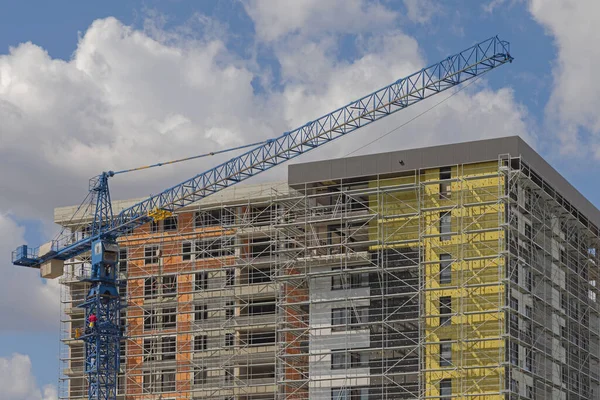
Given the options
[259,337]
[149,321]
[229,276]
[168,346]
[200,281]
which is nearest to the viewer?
[259,337]

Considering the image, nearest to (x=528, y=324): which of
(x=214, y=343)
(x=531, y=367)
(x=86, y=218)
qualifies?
(x=531, y=367)

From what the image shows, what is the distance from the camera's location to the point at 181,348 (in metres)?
99.4

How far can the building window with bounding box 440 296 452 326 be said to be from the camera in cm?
8600

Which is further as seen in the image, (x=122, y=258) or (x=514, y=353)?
(x=122, y=258)

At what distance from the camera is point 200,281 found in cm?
10025

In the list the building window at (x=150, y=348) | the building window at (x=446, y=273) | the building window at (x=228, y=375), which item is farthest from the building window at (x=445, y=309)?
the building window at (x=150, y=348)

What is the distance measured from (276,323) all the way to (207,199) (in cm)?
1443

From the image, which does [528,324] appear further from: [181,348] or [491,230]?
[181,348]

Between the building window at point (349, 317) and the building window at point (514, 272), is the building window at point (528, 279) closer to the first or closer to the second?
the building window at point (514, 272)

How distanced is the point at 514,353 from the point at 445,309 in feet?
17.5

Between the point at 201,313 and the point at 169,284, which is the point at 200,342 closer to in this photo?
the point at 201,313

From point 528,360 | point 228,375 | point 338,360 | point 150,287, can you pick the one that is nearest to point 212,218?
point 150,287

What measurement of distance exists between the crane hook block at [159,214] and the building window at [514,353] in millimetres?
29640

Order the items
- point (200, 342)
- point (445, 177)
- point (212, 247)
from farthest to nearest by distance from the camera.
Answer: point (212, 247)
point (200, 342)
point (445, 177)
